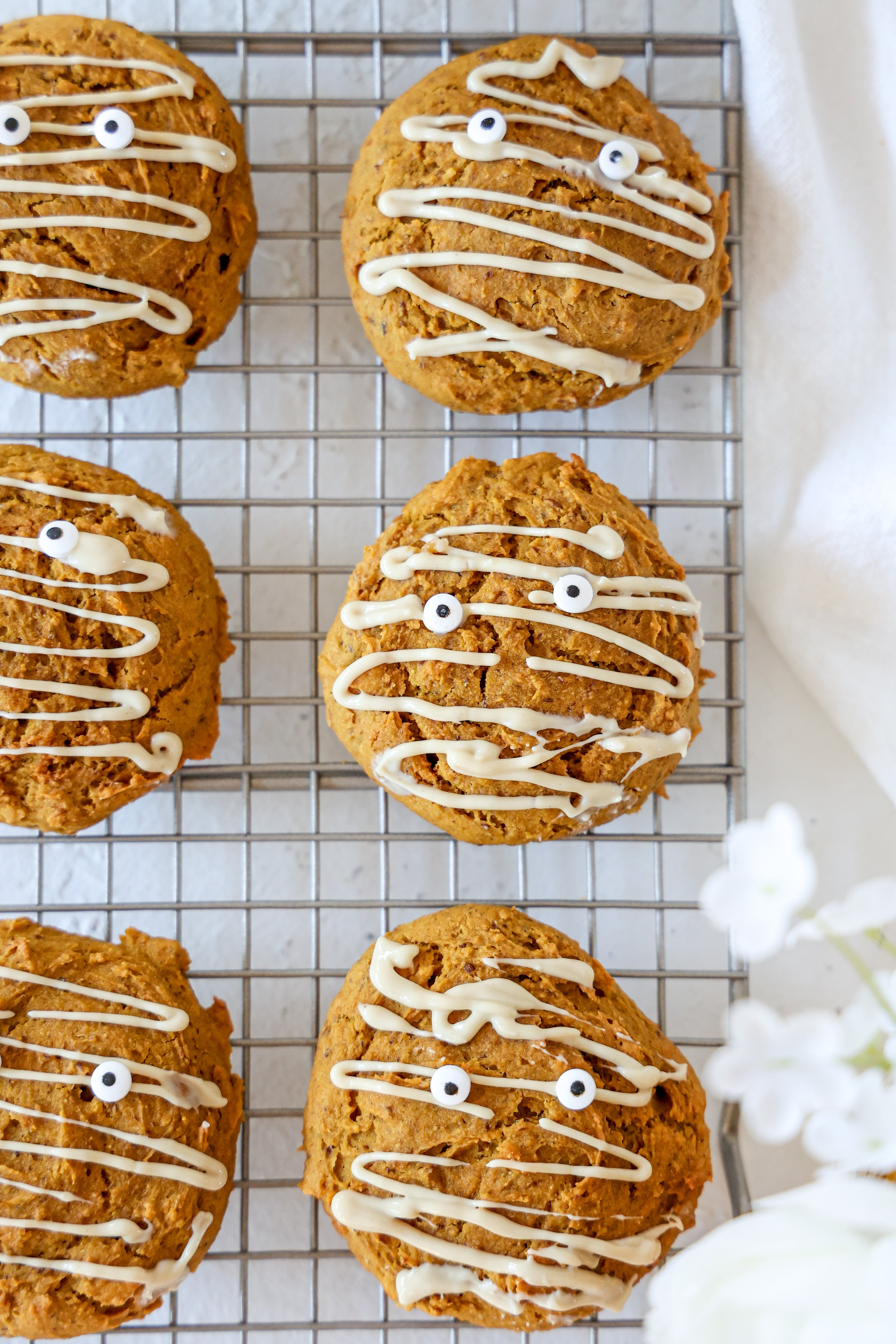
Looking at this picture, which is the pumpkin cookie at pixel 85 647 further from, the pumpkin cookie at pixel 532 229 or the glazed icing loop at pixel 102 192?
the pumpkin cookie at pixel 532 229

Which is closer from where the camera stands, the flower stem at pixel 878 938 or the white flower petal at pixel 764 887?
the white flower petal at pixel 764 887

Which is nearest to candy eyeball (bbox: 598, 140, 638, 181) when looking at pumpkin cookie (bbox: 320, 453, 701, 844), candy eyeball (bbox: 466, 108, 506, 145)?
candy eyeball (bbox: 466, 108, 506, 145)

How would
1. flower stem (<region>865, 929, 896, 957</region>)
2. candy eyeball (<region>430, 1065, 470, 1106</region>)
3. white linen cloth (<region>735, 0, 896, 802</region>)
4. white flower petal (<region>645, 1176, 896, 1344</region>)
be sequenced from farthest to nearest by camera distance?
white linen cloth (<region>735, 0, 896, 802</region>) → candy eyeball (<region>430, 1065, 470, 1106</region>) → flower stem (<region>865, 929, 896, 957</region>) → white flower petal (<region>645, 1176, 896, 1344</region>)

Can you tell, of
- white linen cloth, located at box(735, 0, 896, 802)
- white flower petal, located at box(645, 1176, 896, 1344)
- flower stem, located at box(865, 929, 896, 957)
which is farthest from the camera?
white linen cloth, located at box(735, 0, 896, 802)

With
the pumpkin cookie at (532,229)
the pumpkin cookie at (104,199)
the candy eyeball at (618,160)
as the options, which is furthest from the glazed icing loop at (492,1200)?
the candy eyeball at (618,160)

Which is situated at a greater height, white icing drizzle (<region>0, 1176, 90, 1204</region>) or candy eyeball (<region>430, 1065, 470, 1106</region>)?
candy eyeball (<region>430, 1065, 470, 1106</region>)

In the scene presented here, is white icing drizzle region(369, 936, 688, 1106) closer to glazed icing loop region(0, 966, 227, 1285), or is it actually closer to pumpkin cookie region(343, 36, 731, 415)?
glazed icing loop region(0, 966, 227, 1285)
